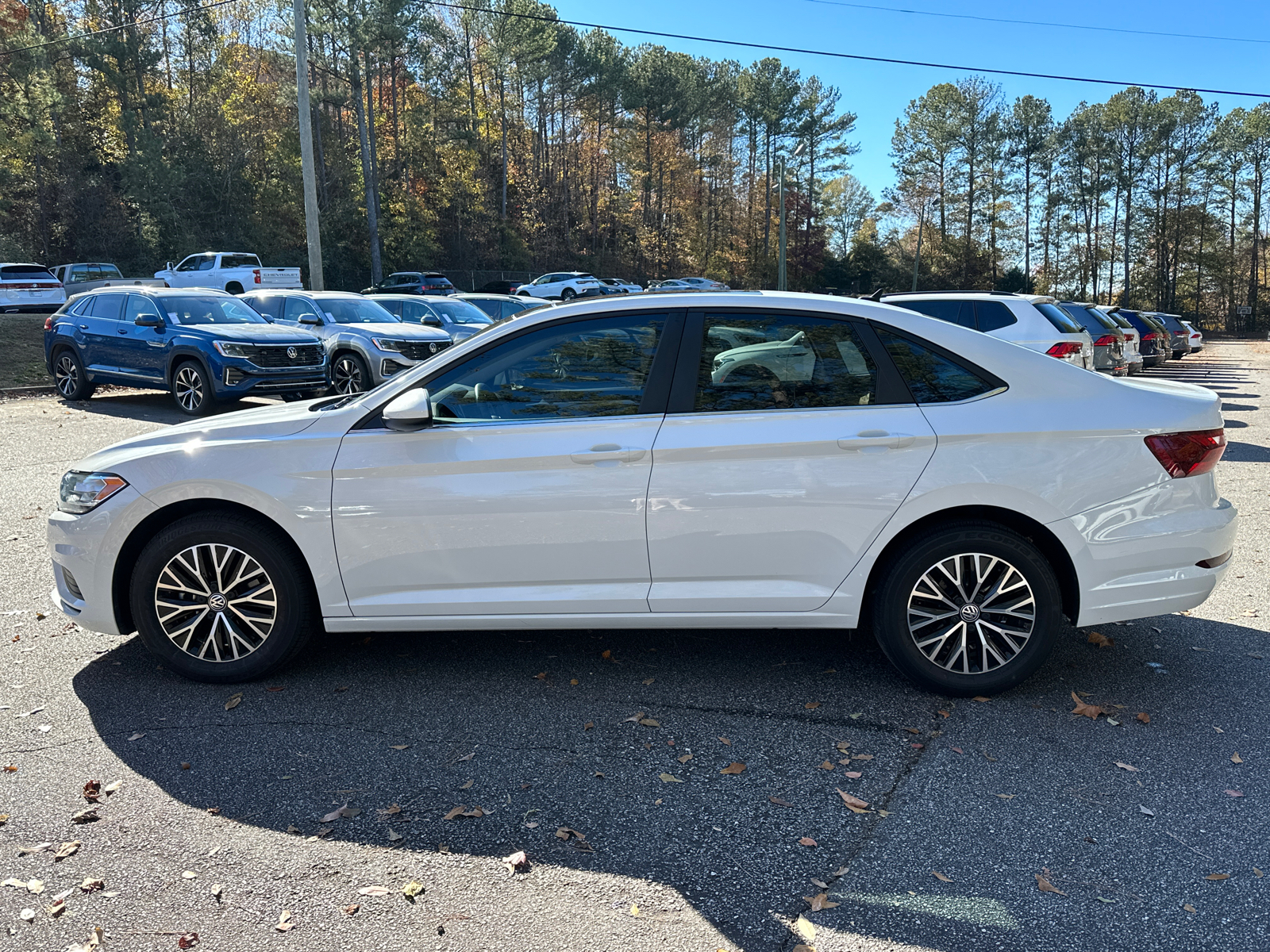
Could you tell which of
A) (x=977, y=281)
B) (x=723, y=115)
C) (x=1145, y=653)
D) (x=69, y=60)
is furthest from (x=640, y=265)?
(x=1145, y=653)

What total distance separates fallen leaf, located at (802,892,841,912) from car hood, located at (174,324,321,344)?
13281 mm

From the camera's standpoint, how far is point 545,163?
68062mm

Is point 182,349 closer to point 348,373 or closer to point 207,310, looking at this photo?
point 207,310

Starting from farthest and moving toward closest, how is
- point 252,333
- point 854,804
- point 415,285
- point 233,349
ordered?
1. point 415,285
2. point 252,333
3. point 233,349
4. point 854,804

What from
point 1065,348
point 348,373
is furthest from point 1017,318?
point 348,373

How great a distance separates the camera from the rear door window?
12492 mm

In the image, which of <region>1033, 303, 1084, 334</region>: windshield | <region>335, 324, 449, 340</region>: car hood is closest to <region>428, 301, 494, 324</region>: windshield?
<region>335, 324, 449, 340</region>: car hood

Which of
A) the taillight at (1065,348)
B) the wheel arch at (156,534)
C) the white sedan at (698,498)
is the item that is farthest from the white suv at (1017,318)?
the wheel arch at (156,534)

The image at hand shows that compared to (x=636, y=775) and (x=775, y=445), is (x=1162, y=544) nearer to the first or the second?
(x=775, y=445)

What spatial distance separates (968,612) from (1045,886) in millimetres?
1419

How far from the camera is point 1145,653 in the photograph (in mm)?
4867

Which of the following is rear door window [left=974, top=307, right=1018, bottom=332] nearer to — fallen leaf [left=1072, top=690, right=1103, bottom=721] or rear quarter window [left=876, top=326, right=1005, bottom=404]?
rear quarter window [left=876, top=326, right=1005, bottom=404]

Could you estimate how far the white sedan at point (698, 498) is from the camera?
13.5 feet

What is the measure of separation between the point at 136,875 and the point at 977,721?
10.3 ft
